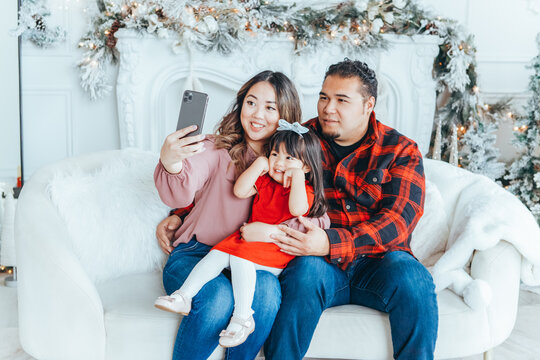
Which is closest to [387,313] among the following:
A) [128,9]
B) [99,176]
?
[99,176]

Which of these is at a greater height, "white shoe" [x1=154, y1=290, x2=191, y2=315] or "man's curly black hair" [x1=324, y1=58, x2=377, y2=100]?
"man's curly black hair" [x1=324, y1=58, x2=377, y2=100]

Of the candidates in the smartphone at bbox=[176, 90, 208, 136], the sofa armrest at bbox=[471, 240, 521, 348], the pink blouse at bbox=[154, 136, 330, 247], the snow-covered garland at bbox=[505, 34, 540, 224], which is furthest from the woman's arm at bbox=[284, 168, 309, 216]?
the snow-covered garland at bbox=[505, 34, 540, 224]

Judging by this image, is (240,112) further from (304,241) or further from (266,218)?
(304,241)

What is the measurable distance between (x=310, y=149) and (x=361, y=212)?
0.93 ft

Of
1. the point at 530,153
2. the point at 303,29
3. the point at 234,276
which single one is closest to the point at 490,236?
the point at 234,276

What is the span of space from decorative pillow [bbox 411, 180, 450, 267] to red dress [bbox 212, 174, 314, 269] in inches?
18.6

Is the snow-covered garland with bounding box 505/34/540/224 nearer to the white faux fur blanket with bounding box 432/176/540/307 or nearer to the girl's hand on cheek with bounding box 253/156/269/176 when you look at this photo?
the white faux fur blanket with bounding box 432/176/540/307

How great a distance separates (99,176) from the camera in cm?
178

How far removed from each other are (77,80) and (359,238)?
231 cm

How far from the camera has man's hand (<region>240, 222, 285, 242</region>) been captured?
151cm

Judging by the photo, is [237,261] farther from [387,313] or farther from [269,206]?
[387,313]

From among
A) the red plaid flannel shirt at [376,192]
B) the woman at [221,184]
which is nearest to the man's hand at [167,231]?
the woman at [221,184]

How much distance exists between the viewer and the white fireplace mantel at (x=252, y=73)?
300 centimetres

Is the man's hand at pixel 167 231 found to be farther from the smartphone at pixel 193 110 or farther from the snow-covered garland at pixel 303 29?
the snow-covered garland at pixel 303 29
